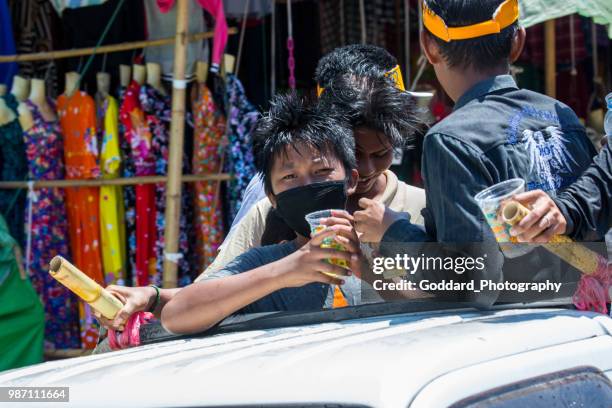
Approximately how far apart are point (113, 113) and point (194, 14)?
0.83 m

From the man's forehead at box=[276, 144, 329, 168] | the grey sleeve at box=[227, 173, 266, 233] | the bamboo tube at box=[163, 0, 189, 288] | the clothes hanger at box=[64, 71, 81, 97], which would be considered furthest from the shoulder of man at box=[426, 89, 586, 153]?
the clothes hanger at box=[64, 71, 81, 97]

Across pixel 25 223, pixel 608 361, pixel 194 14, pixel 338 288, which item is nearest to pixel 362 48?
pixel 338 288

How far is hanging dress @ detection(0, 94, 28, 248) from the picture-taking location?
18.5 feet

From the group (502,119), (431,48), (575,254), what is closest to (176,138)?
(431,48)

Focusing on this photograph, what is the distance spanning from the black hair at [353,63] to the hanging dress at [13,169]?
126 inches

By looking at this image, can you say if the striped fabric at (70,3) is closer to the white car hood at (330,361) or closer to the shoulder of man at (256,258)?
the shoulder of man at (256,258)

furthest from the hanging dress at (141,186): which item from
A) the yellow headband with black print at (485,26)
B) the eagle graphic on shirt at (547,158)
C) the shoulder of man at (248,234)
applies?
the eagle graphic on shirt at (547,158)

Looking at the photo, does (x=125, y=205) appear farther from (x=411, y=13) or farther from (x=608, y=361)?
(x=608, y=361)

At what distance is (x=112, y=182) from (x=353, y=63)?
282 centimetres

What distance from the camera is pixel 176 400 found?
1.42 meters

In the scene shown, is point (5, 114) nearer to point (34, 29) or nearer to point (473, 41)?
point (34, 29)

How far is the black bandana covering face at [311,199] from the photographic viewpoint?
2.25m

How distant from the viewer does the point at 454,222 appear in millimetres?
1808

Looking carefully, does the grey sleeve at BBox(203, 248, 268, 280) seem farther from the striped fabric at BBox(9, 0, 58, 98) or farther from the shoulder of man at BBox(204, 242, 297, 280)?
the striped fabric at BBox(9, 0, 58, 98)
